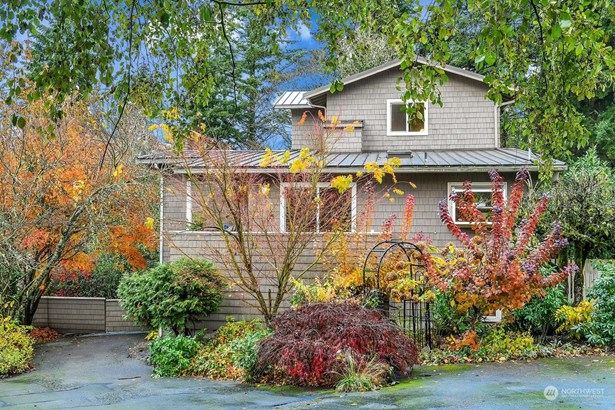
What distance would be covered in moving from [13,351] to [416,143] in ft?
38.0

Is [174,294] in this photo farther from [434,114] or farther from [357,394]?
[434,114]

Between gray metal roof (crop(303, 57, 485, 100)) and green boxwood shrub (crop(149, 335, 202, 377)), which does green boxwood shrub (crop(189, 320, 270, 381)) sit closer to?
green boxwood shrub (crop(149, 335, 202, 377))

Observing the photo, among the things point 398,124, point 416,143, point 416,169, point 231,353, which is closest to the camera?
point 231,353

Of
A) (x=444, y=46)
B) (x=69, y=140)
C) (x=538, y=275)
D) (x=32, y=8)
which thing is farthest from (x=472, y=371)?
(x=69, y=140)

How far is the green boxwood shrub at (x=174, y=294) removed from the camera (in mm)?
12281

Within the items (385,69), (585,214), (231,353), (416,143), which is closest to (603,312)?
(585,214)

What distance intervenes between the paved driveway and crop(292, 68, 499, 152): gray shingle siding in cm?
888

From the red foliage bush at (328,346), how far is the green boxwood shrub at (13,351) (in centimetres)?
591

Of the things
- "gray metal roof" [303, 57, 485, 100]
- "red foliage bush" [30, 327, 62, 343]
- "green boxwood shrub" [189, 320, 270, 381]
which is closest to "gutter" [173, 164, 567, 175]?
"gray metal roof" [303, 57, 485, 100]

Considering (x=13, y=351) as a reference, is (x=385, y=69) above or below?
above

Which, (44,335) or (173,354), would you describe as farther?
(44,335)

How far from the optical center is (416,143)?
17.5m

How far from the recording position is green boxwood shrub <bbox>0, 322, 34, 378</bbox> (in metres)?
12.1

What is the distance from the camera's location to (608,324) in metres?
10.3
